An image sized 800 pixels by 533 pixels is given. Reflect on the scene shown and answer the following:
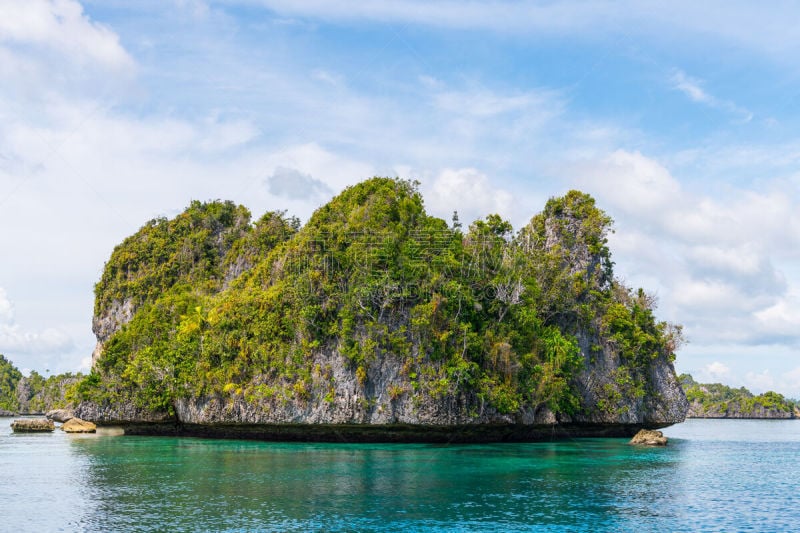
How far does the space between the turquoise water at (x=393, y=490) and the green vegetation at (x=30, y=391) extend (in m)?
81.6

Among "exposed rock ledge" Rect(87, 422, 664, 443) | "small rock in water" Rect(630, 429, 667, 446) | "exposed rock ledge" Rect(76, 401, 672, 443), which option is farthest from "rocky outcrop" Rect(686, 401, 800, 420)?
Result: "small rock in water" Rect(630, 429, 667, 446)

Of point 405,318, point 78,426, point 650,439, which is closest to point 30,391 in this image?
point 78,426

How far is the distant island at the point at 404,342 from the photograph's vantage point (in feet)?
138

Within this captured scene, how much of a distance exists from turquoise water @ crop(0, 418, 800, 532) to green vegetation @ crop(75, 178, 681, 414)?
5915 millimetres

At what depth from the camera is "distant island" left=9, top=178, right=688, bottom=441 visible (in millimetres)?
41969

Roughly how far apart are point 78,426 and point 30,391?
3052 inches

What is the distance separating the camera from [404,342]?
41781 mm

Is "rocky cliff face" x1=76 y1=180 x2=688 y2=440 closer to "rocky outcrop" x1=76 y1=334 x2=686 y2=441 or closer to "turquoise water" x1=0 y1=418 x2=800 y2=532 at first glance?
"rocky outcrop" x1=76 y1=334 x2=686 y2=441

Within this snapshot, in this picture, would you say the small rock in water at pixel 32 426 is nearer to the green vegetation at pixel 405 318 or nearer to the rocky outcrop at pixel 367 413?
the green vegetation at pixel 405 318

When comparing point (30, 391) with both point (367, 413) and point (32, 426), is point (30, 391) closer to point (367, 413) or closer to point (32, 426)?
point (32, 426)

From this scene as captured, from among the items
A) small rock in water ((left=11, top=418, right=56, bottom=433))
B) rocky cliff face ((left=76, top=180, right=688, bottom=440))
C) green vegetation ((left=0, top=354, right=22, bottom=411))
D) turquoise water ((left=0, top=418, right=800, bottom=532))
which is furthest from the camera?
green vegetation ((left=0, top=354, right=22, bottom=411))

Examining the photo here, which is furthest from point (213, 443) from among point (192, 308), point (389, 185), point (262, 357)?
point (389, 185)

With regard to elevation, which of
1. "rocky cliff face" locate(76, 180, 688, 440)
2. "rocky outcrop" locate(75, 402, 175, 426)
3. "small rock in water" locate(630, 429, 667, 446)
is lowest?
"small rock in water" locate(630, 429, 667, 446)

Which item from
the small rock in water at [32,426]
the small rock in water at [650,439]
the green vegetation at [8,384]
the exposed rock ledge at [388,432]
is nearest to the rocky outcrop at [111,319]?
the small rock in water at [32,426]
